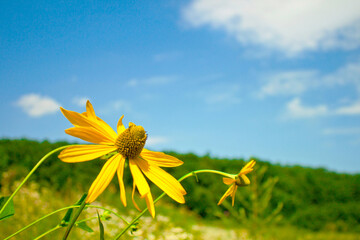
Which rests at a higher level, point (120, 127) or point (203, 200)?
point (120, 127)

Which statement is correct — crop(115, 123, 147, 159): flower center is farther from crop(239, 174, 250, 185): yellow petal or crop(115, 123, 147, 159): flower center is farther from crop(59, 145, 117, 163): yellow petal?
crop(239, 174, 250, 185): yellow petal

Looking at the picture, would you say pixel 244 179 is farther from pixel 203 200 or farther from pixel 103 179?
pixel 203 200

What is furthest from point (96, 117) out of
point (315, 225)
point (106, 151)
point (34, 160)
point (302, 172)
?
point (302, 172)

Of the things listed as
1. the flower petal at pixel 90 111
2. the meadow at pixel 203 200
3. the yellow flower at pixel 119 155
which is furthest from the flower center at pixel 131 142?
the meadow at pixel 203 200

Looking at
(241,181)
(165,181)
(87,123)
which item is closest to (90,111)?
(87,123)

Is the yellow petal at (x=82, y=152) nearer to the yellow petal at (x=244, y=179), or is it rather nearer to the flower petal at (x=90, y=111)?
the flower petal at (x=90, y=111)

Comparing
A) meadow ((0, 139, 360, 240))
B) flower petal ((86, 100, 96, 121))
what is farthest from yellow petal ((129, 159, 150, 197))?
meadow ((0, 139, 360, 240))
